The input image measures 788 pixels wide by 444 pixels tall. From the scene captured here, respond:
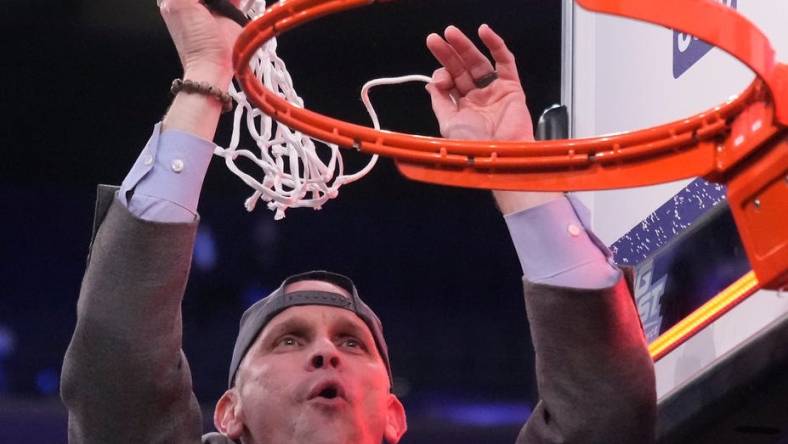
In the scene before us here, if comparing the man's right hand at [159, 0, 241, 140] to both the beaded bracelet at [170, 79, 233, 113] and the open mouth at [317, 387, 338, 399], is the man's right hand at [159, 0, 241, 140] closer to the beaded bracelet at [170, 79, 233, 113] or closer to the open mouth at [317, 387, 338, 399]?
Result: the beaded bracelet at [170, 79, 233, 113]

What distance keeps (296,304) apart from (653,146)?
62 cm

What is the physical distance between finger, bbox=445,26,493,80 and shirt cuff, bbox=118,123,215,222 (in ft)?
1.02

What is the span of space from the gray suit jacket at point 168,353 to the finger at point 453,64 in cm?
26

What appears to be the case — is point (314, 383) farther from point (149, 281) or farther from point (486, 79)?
point (486, 79)

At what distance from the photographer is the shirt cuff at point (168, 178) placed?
4.53 feet

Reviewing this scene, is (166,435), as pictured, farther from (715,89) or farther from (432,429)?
(432,429)

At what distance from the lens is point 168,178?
1401mm

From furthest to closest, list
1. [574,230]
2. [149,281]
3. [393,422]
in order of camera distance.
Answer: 1. [393,422]
2. [574,230]
3. [149,281]

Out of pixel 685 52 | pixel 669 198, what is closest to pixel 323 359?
pixel 669 198

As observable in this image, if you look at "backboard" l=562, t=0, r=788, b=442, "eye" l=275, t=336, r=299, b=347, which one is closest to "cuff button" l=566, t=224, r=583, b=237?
"backboard" l=562, t=0, r=788, b=442

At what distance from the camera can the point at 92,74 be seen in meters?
2.91

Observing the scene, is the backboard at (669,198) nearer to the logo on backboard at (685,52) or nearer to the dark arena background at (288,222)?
the logo on backboard at (685,52)

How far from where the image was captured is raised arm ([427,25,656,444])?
141cm

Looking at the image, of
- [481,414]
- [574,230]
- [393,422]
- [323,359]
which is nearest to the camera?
[574,230]
